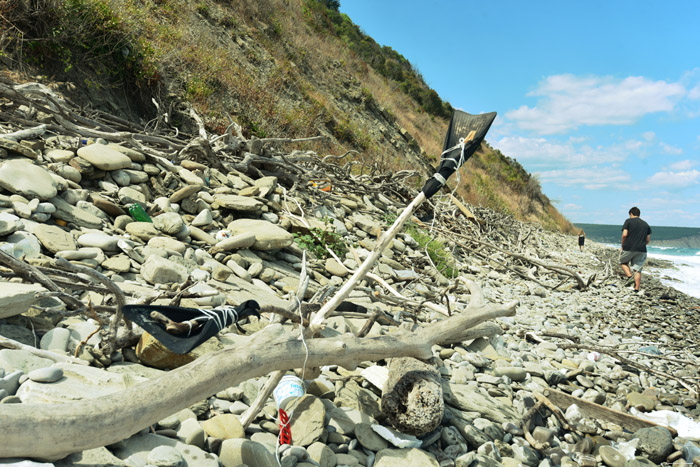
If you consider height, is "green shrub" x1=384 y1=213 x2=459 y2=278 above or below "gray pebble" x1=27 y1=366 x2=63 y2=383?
above

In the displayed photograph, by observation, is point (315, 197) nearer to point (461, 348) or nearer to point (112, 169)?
point (112, 169)

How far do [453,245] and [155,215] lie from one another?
19.2 feet

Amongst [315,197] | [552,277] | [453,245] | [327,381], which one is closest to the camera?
[327,381]

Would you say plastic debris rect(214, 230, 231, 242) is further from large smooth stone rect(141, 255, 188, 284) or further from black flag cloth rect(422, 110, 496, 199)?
black flag cloth rect(422, 110, 496, 199)

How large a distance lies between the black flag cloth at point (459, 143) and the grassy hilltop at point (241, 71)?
472cm

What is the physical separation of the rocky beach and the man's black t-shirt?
10.3 feet

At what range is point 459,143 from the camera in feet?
8.61

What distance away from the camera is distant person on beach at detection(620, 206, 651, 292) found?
9.61 metres

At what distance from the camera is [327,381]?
2.59 metres

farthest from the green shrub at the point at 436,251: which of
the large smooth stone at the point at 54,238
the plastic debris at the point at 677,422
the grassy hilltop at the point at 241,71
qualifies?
the large smooth stone at the point at 54,238

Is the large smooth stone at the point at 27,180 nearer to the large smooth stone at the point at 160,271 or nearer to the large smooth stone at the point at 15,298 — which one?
the large smooth stone at the point at 160,271

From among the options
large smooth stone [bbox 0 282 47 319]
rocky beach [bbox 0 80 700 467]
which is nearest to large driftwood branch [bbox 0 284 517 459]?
rocky beach [bbox 0 80 700 467]

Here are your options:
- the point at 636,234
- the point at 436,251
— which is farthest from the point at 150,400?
→ the point at 636,234

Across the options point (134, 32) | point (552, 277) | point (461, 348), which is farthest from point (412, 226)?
point (134, 32)
